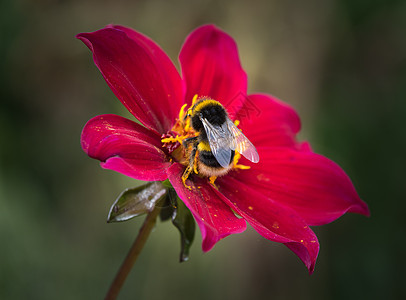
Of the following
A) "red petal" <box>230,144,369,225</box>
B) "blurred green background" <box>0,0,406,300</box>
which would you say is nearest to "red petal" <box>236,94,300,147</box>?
"red petal" <box>230,144,369,225</box>

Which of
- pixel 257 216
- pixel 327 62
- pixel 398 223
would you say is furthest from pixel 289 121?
pixel 327 62

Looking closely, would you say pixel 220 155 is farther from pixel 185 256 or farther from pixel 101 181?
pixel 101 181

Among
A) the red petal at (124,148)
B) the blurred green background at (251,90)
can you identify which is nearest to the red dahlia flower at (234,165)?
the red petal at (124,148)

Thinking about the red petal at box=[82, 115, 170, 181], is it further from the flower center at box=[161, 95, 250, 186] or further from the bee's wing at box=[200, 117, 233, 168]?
the bee's wing at box=[200, 117, 233, 168]

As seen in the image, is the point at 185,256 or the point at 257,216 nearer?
the point at 185,256

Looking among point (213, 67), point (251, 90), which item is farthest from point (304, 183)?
point (251, 90)
